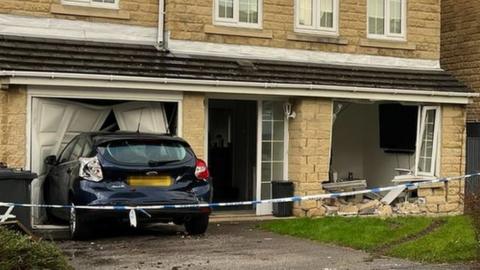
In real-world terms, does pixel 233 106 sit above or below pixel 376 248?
above

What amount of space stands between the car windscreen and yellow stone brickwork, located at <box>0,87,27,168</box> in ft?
6.90

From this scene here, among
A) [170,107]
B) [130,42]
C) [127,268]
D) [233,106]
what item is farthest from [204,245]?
[233,106]

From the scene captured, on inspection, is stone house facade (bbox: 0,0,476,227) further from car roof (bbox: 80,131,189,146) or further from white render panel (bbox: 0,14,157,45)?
car roof (bbox: 80,131,189,146)

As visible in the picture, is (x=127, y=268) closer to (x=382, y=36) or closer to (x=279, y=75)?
(x=279, y=75)

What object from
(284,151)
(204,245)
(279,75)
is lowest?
(204,245)

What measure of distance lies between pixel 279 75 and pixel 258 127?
1.16 metres

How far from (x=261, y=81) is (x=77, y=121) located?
3342 millimetres

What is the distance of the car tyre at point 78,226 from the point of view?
9938mm

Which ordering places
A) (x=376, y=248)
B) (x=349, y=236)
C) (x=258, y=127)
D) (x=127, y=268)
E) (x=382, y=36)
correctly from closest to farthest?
(x=127, y=268), (x=376, y=248), (x=349, y=236), (x=258, y=127), (x=382, y=36)

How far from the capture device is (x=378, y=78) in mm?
14977

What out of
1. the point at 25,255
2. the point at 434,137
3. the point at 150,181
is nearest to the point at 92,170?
the point at 150,181

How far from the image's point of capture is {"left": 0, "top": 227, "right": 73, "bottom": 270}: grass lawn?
6.18 metres

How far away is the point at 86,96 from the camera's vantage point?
12.0 m

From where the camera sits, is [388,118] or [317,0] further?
[388,118]
